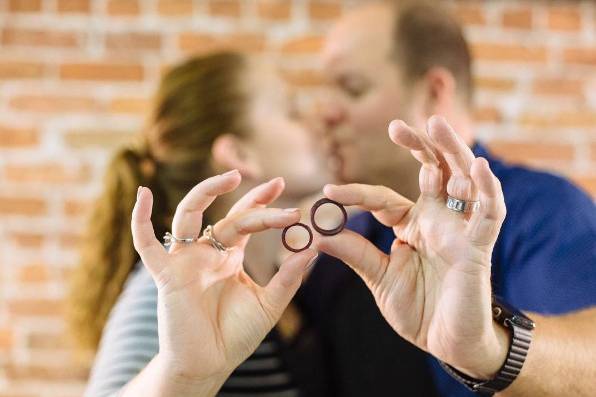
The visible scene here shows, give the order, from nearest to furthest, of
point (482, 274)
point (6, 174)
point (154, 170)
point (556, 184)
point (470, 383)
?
point (482, 274) < point (470, 383) < point (556, 184) < point (154, 170) < point (6, 174)

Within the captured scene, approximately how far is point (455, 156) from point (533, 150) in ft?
4.51

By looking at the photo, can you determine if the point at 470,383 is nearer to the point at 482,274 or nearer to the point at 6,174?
the point at 482,274

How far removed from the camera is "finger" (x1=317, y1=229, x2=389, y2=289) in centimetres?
106

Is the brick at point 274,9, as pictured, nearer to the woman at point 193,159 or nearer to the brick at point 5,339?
the woman at point 193,159

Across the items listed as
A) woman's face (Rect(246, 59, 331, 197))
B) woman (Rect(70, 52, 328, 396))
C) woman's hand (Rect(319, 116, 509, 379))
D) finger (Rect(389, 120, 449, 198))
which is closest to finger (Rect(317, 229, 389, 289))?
woman's hand (Rect(319, 116, 509, 379))

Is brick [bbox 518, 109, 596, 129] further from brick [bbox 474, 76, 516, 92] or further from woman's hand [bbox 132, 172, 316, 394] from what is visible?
woman's hand [bbox 132, 172, 316, 394]

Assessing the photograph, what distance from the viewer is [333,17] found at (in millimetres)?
2197

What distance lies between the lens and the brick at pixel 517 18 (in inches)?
87.8

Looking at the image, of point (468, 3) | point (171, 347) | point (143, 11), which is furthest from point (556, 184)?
point (143, 11)

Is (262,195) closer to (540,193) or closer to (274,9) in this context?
(540,193)

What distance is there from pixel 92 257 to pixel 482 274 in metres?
1.07

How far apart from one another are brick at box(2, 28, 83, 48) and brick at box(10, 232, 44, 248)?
54 cm

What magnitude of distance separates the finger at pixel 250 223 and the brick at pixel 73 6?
1.33m

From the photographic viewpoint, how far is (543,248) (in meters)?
1.32
